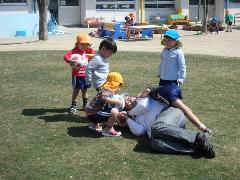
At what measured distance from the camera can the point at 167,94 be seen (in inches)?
257

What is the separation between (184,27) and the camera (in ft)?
98.5

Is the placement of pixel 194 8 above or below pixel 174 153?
above

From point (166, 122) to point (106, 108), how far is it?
40.2 inches

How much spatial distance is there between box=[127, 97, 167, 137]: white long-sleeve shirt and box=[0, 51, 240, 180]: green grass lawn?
133 mm

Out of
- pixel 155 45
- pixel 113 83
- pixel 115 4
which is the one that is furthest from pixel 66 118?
pixel 115 4

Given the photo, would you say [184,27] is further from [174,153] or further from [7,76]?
[174,153]

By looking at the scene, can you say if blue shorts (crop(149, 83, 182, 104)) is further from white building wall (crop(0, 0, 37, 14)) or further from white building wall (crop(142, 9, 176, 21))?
white building wall (crop(142, 9, 176, 21))

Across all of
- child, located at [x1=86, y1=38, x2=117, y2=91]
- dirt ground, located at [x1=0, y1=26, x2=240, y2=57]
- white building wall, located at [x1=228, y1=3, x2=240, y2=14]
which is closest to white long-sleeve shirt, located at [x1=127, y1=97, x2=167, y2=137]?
child, located at [x1=86, y1=38, x2=117, y2=91]

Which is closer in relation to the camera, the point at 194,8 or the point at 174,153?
the point at 174,153

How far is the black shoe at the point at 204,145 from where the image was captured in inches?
221

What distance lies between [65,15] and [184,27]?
8.15m

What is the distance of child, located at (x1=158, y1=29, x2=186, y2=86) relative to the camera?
23.0 feet

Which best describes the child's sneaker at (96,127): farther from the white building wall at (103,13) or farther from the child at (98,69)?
the white building wall at (103,13)

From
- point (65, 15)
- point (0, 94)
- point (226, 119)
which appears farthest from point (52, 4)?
point (226, 119)
